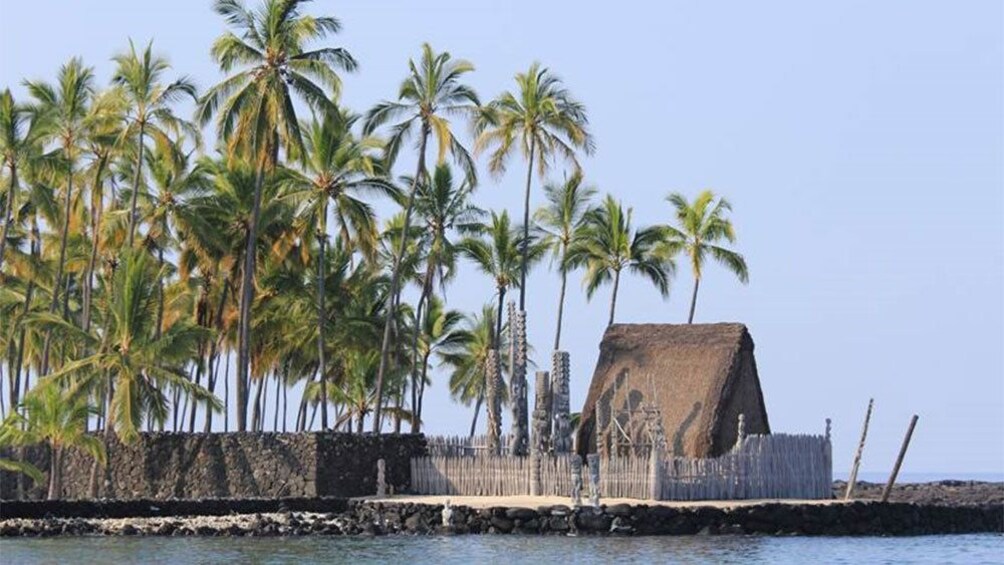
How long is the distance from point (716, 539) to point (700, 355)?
7424mm

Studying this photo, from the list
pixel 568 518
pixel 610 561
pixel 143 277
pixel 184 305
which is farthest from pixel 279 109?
pixel 610 561

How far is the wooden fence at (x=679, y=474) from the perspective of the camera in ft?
130

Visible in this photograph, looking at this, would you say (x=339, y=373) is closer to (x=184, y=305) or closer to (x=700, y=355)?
(x=184, y=305)

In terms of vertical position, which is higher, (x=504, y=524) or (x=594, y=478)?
(x=594, y=478)

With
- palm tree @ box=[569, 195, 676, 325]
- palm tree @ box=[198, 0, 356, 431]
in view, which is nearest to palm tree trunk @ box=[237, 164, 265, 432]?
palm tree @ box=[198, 0, 356, 431]

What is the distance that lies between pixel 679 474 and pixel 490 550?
5.91 metres

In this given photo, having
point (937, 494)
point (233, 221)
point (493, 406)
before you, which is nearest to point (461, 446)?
point (493, 406)

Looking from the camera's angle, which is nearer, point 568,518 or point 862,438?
point 568,518

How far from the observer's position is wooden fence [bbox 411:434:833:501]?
39.5m

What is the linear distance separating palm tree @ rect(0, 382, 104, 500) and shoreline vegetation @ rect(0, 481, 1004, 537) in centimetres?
214

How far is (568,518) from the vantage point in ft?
124

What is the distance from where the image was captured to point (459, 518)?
126 feet

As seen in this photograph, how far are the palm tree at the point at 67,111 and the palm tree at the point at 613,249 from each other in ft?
50.1

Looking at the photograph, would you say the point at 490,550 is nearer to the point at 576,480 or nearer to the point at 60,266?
the point at 576,480
